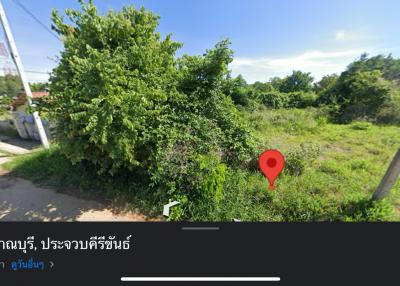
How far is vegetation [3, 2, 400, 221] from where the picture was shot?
9.30 ft

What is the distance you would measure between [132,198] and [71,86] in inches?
94.0

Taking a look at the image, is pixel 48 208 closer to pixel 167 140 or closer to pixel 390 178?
pixel 167 140

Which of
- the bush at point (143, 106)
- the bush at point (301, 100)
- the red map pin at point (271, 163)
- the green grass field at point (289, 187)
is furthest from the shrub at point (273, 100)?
the bush at point (143, 106)

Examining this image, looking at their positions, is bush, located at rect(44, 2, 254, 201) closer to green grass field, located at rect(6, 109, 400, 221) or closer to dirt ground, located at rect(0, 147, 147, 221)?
green grass field, located at rect(6, 109, 400, 221)

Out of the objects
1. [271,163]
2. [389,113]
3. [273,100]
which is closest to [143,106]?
[271,163]

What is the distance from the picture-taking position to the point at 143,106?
9.70ft

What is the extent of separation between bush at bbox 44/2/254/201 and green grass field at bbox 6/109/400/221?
1.12ft

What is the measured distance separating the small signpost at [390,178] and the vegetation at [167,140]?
0.19m

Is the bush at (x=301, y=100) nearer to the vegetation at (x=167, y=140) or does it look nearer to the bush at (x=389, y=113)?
the bush at (x=389, y=113)

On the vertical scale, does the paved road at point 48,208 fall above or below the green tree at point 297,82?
below

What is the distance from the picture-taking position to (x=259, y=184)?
375 cm

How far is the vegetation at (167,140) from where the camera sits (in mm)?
2836
